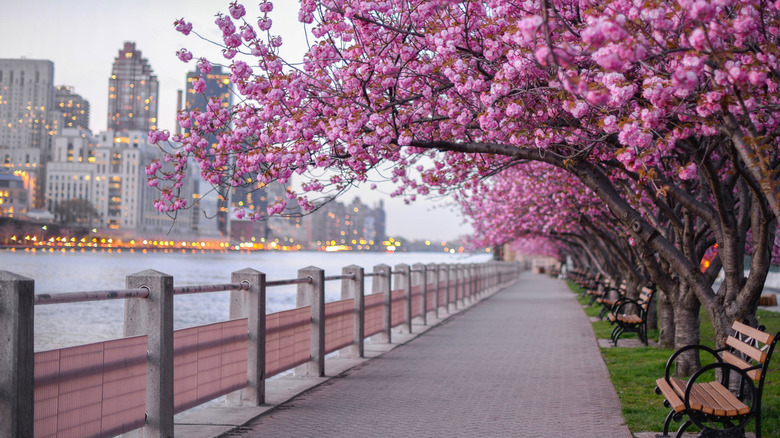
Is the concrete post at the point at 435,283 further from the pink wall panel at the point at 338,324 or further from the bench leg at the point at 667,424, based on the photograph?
the bench leg at the point at 667,424

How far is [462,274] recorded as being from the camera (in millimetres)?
26984

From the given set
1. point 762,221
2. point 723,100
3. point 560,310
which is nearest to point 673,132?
point 723,100

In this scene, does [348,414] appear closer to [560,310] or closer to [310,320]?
[310,320]

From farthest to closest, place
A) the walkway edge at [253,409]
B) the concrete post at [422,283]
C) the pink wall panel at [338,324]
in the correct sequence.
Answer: the concrete post at [422,283] → the pink wall panel at [338,324] → the walkway edge at [253,409]

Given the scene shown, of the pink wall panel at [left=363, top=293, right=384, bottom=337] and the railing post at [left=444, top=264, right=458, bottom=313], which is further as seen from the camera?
the railing post at [left=444, top=264, right=458, bottom=313]

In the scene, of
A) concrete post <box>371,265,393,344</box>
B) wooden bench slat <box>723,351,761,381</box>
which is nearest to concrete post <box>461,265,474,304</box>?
concrete post <box>371,265,393,344</box>

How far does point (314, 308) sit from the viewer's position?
33.1 ft

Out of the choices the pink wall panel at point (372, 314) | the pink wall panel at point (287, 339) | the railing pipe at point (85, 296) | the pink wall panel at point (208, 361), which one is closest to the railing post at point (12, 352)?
the railing pipe at point (85, 296)

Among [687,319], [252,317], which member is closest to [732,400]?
[687,319]

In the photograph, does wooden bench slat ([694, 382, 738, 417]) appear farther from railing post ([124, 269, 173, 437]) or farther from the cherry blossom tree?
railing post ([124, 269, 173, 437])

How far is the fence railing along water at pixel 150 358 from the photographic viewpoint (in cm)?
453

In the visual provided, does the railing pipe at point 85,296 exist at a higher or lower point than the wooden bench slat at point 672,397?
higher

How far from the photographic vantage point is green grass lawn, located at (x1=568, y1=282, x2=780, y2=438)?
7.30 metres

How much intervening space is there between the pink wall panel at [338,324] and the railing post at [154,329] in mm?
4685
